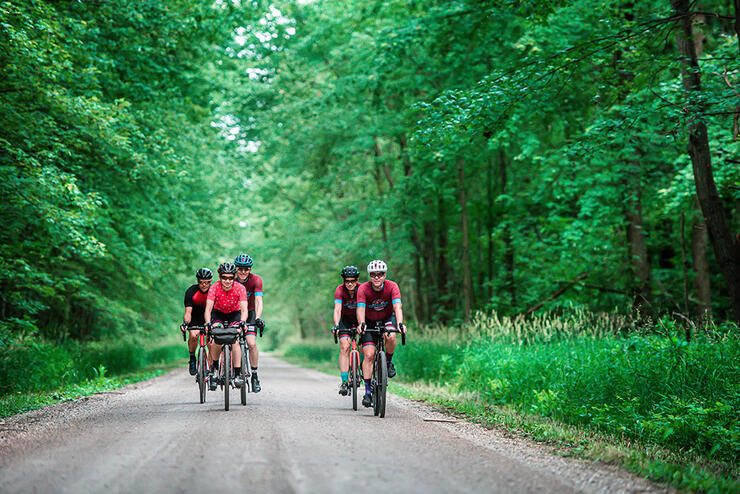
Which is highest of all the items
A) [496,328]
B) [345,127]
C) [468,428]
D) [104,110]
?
[345,127]

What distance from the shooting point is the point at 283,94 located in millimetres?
25844

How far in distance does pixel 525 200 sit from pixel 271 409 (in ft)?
47.2

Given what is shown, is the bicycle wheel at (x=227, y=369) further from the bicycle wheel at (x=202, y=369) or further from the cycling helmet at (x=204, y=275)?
the cycling helmet at (x=204, y=275)

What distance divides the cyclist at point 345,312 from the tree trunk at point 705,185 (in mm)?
5760

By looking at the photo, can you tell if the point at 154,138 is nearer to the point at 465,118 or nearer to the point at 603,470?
the point at 465,118

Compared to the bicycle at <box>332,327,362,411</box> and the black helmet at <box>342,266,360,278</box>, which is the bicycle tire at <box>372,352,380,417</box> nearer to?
the bicycle at <box>332,327,362,411</box>

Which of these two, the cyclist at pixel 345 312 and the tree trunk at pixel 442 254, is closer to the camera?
the cyclist at pixel 345 312

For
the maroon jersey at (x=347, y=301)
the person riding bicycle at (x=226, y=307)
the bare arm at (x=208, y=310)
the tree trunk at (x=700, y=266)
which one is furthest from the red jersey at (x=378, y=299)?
the tree trunk at (x=700, y=266)

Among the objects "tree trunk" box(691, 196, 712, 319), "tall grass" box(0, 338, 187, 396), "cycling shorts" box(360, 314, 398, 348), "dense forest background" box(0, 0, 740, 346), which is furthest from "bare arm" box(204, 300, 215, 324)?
"tree trunk" box(691, 196, 712, 319)

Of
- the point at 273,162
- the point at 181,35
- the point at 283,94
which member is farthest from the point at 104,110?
the point at 273,162

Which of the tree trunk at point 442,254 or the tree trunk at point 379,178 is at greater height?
the tree trunk at point 379,178

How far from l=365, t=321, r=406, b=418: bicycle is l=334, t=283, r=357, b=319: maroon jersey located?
2.71 feet

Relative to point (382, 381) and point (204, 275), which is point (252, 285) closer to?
point (204, 275)

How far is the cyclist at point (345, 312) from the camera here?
980cm
